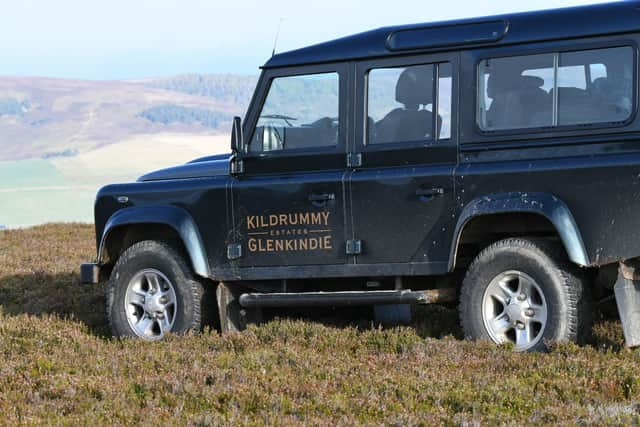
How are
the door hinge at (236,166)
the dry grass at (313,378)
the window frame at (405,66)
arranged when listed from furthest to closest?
the door hinge at (236,166), the window frame at (405,66), the dry grass at (313,378)

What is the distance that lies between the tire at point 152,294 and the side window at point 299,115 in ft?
4.34

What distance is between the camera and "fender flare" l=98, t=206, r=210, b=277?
372 inches

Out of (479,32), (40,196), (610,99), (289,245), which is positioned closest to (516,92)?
(479,32)

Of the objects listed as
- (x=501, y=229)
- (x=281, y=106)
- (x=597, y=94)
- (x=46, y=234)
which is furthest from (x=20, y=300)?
(x=46, y=234)

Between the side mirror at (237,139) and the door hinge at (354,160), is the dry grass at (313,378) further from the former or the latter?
the side mirror at (237,139)

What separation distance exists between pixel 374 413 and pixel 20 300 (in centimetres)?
729

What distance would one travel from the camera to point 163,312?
9.77 metres

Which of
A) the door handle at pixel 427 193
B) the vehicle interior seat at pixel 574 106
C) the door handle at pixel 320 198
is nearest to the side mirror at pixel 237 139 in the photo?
the door handle at pixel 320 198

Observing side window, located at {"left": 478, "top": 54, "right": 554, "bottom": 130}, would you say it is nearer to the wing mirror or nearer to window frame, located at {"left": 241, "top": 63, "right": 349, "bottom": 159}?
window frame, located at {"left": 241, "top": 63, "right": 349, "bottom": 159}

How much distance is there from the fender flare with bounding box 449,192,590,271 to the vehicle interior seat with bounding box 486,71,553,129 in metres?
0.59

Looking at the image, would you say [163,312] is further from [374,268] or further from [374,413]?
[374,413]

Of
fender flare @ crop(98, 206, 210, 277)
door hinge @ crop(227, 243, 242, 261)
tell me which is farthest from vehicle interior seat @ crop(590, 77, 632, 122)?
fender flare @ crop(98, 206, 210, 277)

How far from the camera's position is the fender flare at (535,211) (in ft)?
25.6

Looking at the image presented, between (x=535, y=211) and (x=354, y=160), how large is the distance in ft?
5.50
